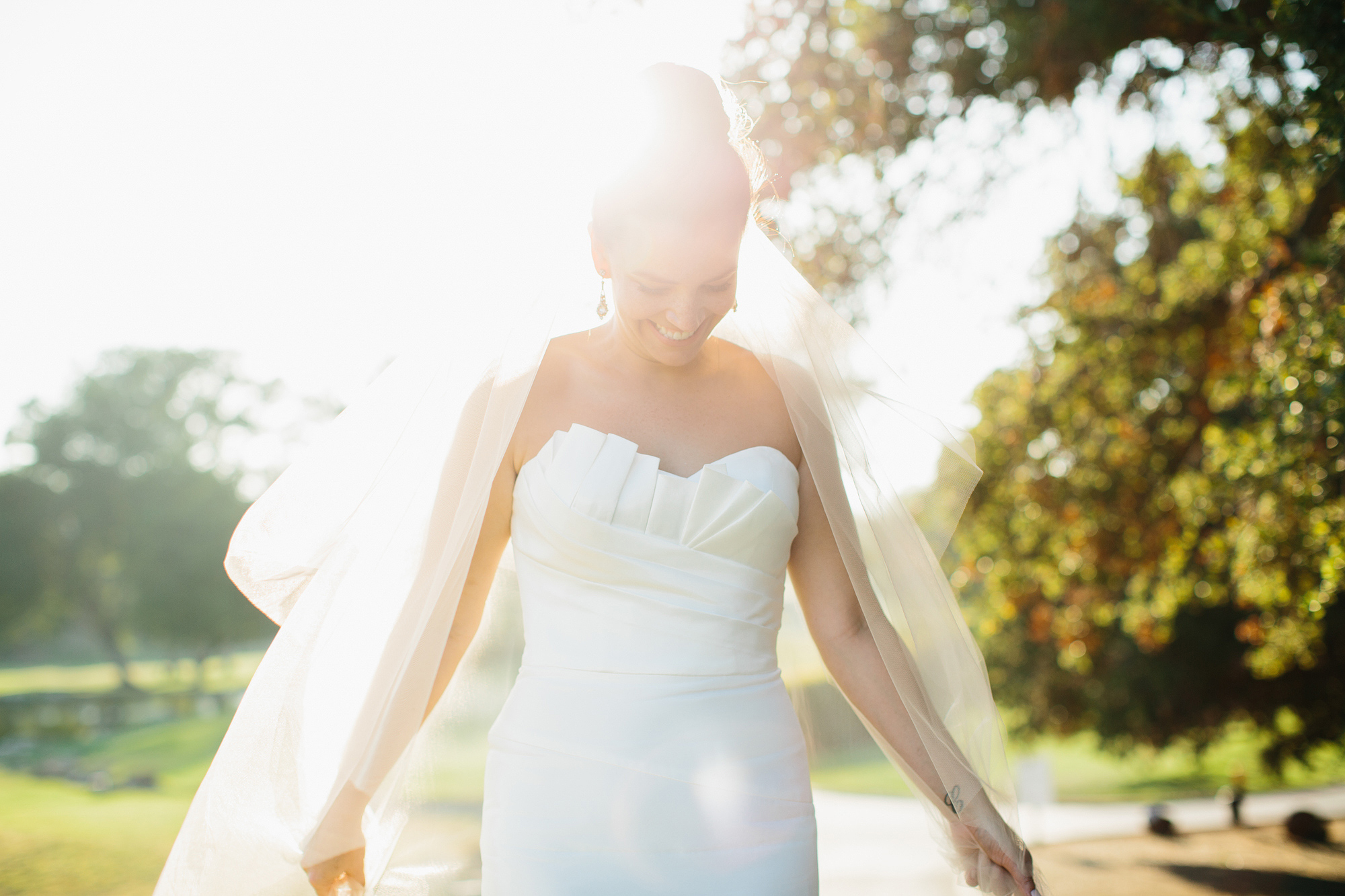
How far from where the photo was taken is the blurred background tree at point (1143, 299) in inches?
142

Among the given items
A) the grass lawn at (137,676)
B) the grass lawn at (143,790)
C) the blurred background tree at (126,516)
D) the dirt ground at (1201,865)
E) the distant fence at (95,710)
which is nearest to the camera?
the grass lawn at (143,790)

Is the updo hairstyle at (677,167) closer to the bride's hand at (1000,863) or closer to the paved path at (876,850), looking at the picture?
the bride's hand at (1000,863)

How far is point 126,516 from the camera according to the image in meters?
23.7

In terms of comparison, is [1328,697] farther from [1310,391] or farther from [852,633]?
[852,633]

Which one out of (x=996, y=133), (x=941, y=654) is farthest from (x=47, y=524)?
(x=941, y=654)

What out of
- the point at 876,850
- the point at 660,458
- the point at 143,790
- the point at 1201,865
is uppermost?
the point at 660,458

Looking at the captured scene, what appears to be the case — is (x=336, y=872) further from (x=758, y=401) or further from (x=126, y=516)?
(x=126, y=516)

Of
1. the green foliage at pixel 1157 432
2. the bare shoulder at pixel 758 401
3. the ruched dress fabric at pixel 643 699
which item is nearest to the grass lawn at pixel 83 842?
the ruched dress fabric at pixel 643 699

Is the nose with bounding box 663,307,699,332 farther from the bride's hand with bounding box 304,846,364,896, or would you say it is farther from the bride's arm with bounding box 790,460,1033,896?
the bride's hand with bounding box 304,846,364,896

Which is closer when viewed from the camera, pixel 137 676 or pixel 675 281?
pixel 675 281

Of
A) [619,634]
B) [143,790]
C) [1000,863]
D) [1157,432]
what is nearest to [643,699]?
[619,634]

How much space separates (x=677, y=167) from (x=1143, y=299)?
707 centimetres

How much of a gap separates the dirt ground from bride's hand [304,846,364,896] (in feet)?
23.2

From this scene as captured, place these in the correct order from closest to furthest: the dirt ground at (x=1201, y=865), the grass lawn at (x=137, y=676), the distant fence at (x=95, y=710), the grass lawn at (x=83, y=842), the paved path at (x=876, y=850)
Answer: the paved path at (x=876, y=850), the grass lawn at (x=83, y=842), the dirt ground at (x=1201, y=865), the distant fence at (x=95, y=710), the grass lawn at (x=137, y=676)
